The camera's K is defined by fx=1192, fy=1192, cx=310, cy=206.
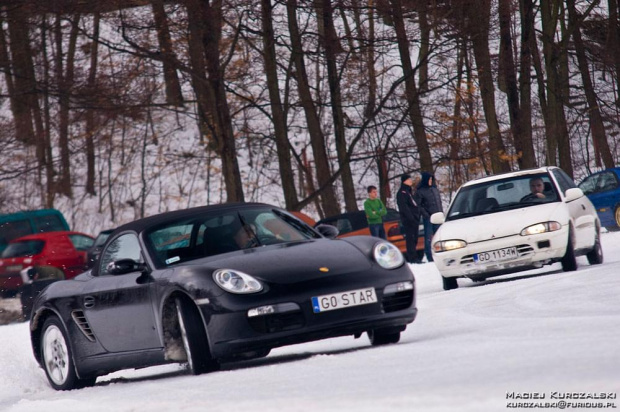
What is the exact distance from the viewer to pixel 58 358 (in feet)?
32.4

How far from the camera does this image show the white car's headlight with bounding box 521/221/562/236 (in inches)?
573

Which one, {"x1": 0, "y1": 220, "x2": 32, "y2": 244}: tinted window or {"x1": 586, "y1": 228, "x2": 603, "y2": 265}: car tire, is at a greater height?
{"x1": 0, "y1": 220, "x2": 32, "y2": 244}: tinted window

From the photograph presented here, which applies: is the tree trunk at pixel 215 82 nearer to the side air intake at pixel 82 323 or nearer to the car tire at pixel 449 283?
the car tire at pixel 449 283

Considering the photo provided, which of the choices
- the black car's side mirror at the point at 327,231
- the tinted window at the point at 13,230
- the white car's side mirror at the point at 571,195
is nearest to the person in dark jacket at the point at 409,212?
the white car's side mirror at the point at 571,195

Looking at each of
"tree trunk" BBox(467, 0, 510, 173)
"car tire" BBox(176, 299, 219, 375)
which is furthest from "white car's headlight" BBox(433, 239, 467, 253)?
"tree trunk" BBox(467, 0, 510, 173)

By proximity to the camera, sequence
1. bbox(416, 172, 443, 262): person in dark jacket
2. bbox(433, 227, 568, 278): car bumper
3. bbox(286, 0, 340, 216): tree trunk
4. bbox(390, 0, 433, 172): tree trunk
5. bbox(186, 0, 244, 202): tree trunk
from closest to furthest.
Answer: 1. bbox(433, 227, 568, 278): car bumper
2. bbox(416, 172, 443, 262): person in dark jacket
3. bbox(186, 0, 244, 202): tree trunk
4. bbox(390, 0, 433, 172): tree trunk
5. bbox(286, 0, 340, 216): tree trunk

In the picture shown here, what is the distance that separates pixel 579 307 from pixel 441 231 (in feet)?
18.8

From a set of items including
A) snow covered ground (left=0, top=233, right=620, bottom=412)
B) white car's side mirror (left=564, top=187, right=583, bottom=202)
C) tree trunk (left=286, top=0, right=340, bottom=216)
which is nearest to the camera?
snow covered ground (left=0, top=233, right=620, bottom=412)

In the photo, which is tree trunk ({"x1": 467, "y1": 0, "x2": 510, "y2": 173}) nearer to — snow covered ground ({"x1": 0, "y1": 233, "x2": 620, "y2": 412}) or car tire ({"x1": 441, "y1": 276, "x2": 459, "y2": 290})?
car tire ({"x1": 441, "y1": 276, "x2": 459, "y2": 290})

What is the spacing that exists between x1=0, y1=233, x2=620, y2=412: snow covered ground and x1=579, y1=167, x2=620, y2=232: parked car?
1633 centimetres

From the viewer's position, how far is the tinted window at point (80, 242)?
30198 millimetres

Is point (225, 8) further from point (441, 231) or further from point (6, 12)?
point (441, 231)

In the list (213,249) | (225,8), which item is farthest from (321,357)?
(225,8)

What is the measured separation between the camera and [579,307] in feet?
32.2
